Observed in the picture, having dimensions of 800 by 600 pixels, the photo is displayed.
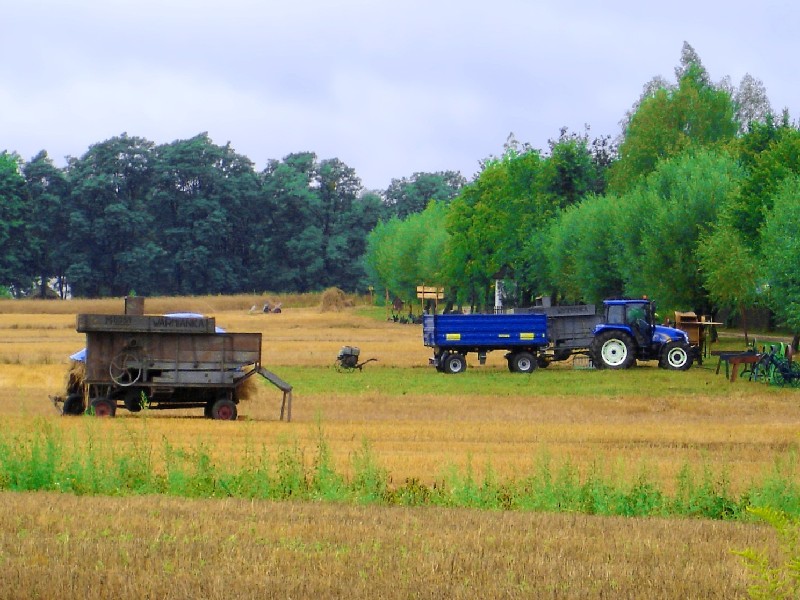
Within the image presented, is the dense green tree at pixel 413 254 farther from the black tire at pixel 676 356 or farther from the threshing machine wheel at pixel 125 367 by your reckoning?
the threshing machine wheel at pixel 125 367

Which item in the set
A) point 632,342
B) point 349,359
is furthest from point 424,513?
point 349,359

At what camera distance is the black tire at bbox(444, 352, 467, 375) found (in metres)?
43.1

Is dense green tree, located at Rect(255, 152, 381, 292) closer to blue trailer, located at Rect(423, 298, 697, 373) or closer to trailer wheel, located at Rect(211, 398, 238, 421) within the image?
blue trailer, located at Rect(423, 298, 697, 373)

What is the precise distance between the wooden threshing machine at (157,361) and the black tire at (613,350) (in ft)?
57.5

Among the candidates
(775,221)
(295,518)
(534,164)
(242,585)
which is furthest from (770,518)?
(534,164)

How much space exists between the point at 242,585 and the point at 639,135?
76347 mm

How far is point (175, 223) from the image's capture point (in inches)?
6058

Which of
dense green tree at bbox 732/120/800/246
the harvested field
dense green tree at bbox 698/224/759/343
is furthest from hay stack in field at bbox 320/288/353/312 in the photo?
the harvested field

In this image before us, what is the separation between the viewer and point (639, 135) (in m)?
83.2

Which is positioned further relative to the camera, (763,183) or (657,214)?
(657,214)

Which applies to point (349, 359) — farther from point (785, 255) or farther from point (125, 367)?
point (125, 367)

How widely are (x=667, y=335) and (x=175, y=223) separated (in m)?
117

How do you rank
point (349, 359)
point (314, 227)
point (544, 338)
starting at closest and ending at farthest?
1. point (544, 338)
2. point (349, 359)
3. point (314, 227)

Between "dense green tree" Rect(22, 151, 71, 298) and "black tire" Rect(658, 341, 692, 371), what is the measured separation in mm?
111556
